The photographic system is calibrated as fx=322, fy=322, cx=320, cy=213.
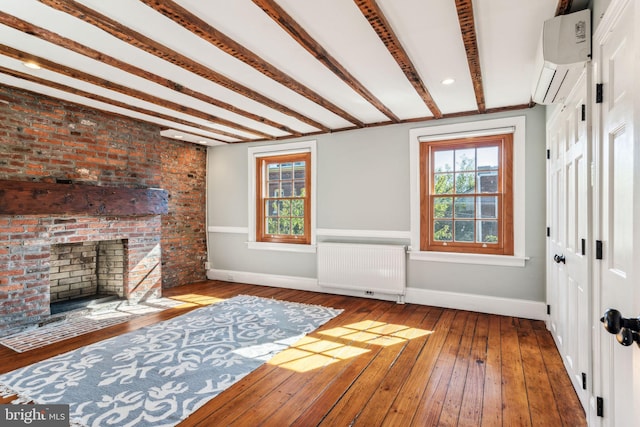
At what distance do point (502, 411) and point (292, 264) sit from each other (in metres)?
3.69

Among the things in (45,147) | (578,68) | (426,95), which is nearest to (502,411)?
(578,68)

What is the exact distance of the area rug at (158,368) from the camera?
2105 millimetres

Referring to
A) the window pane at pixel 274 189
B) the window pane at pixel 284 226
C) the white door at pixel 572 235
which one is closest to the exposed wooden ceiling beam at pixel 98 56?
the window pane at pixel 274 189

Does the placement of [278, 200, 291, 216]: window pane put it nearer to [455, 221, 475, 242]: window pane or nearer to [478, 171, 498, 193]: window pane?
[455, 221, 475, 242]: window pane

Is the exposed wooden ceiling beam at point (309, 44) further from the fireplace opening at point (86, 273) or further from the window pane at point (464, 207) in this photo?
the fireplace opening at point (86, 273)

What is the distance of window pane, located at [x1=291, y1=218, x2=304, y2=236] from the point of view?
5414 mm

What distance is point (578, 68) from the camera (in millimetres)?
1965

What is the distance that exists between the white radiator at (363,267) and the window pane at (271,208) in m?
1.18

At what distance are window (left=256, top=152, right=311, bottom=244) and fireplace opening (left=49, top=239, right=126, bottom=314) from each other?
2.17 meters

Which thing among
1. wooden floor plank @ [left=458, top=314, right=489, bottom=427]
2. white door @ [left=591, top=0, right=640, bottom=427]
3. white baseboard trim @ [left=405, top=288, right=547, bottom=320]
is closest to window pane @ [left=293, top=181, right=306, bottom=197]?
white baseboard trim @ [left=405, top=288, right=547, bottom=320]

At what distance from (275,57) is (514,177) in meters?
3.09

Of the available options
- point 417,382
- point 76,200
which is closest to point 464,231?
point 417,382

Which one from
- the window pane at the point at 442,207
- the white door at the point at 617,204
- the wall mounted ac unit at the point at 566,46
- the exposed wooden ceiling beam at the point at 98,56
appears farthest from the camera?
the window pane at the point at 442,207

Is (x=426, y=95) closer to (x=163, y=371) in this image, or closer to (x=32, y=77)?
(x=163, y=371)
